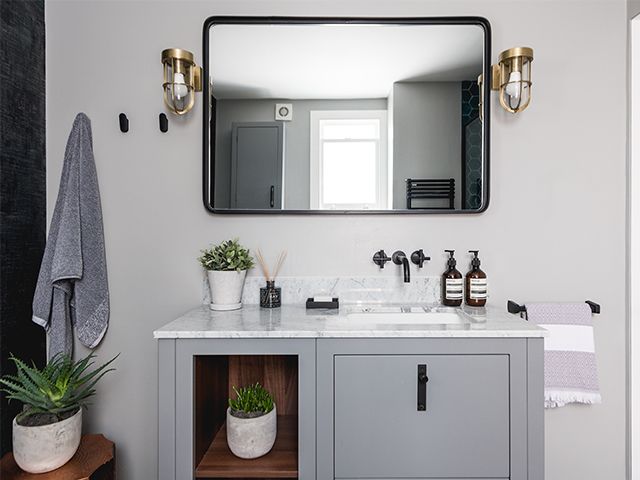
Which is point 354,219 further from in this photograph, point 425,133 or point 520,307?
point 520,307

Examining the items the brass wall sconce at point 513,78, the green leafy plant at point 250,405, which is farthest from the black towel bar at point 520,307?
the green leafy plant at point 250,405

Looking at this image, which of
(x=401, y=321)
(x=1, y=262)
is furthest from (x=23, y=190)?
(x=401, y=321)

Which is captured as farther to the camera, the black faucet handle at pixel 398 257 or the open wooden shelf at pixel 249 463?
the black faucet handle at pixel 398 257

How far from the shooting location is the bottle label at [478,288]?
1.59 meters

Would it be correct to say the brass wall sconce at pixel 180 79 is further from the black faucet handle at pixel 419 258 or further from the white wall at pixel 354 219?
the black faucet handle at pixel 419 258

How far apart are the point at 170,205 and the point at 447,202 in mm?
1159

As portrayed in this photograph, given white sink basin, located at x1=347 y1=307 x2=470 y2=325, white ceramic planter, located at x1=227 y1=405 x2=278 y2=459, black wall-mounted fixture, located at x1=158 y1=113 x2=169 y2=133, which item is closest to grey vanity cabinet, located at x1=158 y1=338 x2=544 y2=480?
white ceramic planter, located at x1=227 y1=405 x2=278 y2=459

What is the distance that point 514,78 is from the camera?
61.4 inches

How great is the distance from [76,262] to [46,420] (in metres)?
0.54

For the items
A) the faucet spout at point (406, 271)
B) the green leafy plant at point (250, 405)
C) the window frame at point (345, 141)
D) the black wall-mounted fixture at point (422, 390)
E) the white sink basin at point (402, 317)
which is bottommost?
the green leafy plant at point (250, 405)

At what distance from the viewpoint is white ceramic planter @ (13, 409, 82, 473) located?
123cm

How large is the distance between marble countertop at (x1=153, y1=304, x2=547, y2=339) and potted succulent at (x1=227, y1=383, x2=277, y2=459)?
267 millimetres

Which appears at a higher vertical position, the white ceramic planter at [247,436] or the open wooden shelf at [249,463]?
the white ceramic planter at [247,436]
